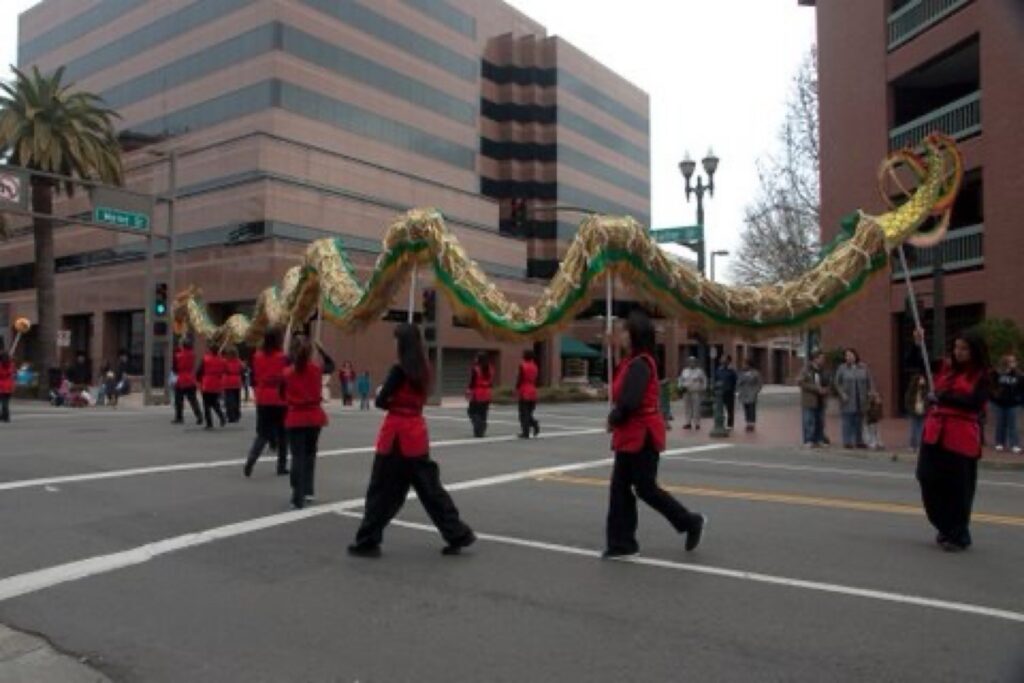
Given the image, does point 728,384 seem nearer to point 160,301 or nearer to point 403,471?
point 403,471

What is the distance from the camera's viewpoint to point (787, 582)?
6.23 meters

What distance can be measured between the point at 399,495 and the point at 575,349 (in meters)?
57.8

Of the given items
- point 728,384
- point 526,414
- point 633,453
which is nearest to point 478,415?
point 526,414

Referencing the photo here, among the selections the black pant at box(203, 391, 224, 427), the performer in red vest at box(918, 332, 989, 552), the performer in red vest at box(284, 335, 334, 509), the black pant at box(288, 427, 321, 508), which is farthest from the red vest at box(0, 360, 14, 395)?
the performer in red vest at box(918, 332, 989, 552)

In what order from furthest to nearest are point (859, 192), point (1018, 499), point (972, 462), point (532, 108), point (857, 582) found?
point (532, 108) < point (859, 192) < point (1018, 499) < point (972, 462) < point (857, 582)

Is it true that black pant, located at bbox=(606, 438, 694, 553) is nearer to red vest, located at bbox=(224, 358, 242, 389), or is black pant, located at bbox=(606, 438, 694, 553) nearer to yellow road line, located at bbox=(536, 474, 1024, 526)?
yellow road line, located at bbox=(536, 474, 1024, 526)

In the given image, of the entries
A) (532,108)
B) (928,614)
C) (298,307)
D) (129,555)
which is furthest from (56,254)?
(928,614)

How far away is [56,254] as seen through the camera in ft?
175

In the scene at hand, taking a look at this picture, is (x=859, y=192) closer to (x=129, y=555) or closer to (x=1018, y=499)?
(x=1018, y=499)

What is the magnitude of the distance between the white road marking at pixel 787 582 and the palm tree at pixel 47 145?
32513mm

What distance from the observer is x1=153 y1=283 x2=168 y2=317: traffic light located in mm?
30609

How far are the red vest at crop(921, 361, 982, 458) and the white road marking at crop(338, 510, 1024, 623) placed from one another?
195 centimetres

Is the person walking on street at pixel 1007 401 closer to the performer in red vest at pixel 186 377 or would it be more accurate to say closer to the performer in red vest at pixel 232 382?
the performer in red vest at pixel 232 382

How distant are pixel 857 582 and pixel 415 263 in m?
8.87
